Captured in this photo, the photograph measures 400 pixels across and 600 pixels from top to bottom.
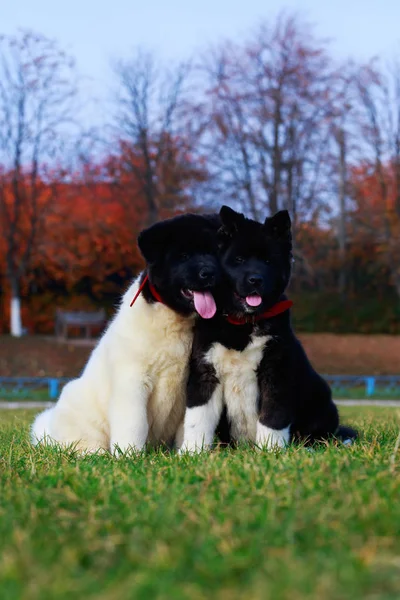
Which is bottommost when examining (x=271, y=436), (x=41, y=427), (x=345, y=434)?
(x=41, y=427)

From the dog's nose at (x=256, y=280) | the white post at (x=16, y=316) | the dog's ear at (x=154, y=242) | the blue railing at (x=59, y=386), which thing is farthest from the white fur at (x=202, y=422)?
the white post at (x=16, y=316)

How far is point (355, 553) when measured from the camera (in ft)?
7.82

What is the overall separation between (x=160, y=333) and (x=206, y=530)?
243 cm

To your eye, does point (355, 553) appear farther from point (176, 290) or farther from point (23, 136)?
point (23, 136)

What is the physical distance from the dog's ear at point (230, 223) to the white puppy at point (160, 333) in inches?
2.9

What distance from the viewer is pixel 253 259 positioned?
4805 millimetres

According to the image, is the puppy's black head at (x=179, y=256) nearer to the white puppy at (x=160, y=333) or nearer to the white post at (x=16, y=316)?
the white puppy at (x=160, y=333)

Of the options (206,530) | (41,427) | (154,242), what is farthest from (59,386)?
(206,530)

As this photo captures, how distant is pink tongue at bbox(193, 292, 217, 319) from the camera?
4.80 metres

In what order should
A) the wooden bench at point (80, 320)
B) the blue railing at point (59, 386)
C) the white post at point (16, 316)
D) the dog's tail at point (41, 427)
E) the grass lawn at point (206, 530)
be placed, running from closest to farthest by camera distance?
the grass lawn at point (206, 530) < the dog's tail at point (41, 427) < the blue railing at point (59, 386) < the wooden bench at point (80, 320) < the white post at point (16, 316)

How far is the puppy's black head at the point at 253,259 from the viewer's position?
471 cm

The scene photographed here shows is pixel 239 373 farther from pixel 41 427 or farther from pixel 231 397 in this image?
pixel 41 427

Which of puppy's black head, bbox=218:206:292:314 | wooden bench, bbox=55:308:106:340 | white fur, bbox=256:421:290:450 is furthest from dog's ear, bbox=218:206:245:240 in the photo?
wooden bench, bbox=55:308:106:340

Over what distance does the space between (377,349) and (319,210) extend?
4.96 metres
